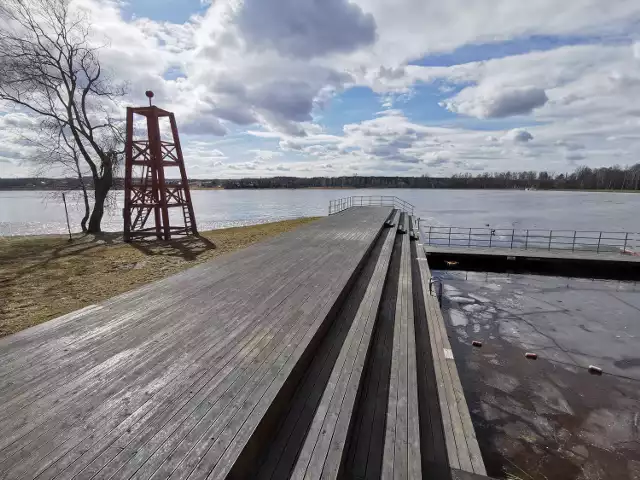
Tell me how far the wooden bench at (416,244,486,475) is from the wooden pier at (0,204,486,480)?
17 mm

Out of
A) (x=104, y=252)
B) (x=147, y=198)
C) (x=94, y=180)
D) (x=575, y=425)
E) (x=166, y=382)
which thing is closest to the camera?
(x=166, y=382)

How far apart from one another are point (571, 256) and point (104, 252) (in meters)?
22.0

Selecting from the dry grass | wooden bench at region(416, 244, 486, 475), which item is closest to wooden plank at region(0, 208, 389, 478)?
wooden bench at region(416, 244, 486, 475)

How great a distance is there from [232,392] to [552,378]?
24.4 feet

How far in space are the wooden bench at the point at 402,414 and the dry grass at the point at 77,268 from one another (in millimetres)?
6641

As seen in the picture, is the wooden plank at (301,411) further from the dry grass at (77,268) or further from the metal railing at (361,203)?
the metal railing at (361,203)

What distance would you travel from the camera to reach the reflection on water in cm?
504

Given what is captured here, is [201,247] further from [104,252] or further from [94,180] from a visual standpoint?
[94,180]

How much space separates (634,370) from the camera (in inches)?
298

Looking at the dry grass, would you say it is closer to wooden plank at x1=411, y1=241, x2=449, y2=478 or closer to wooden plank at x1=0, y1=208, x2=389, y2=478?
wooden plank at x1=0, y1=208, x2=389, y2=478

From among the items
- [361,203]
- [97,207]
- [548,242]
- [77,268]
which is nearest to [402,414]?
[77,268]

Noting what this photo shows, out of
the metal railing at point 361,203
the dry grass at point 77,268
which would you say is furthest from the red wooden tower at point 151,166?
the metal railing at point 361,203

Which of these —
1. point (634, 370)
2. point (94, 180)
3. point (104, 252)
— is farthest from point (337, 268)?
point (94, 180)

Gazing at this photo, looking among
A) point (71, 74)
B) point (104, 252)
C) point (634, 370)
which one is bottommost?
point (634, 370)
